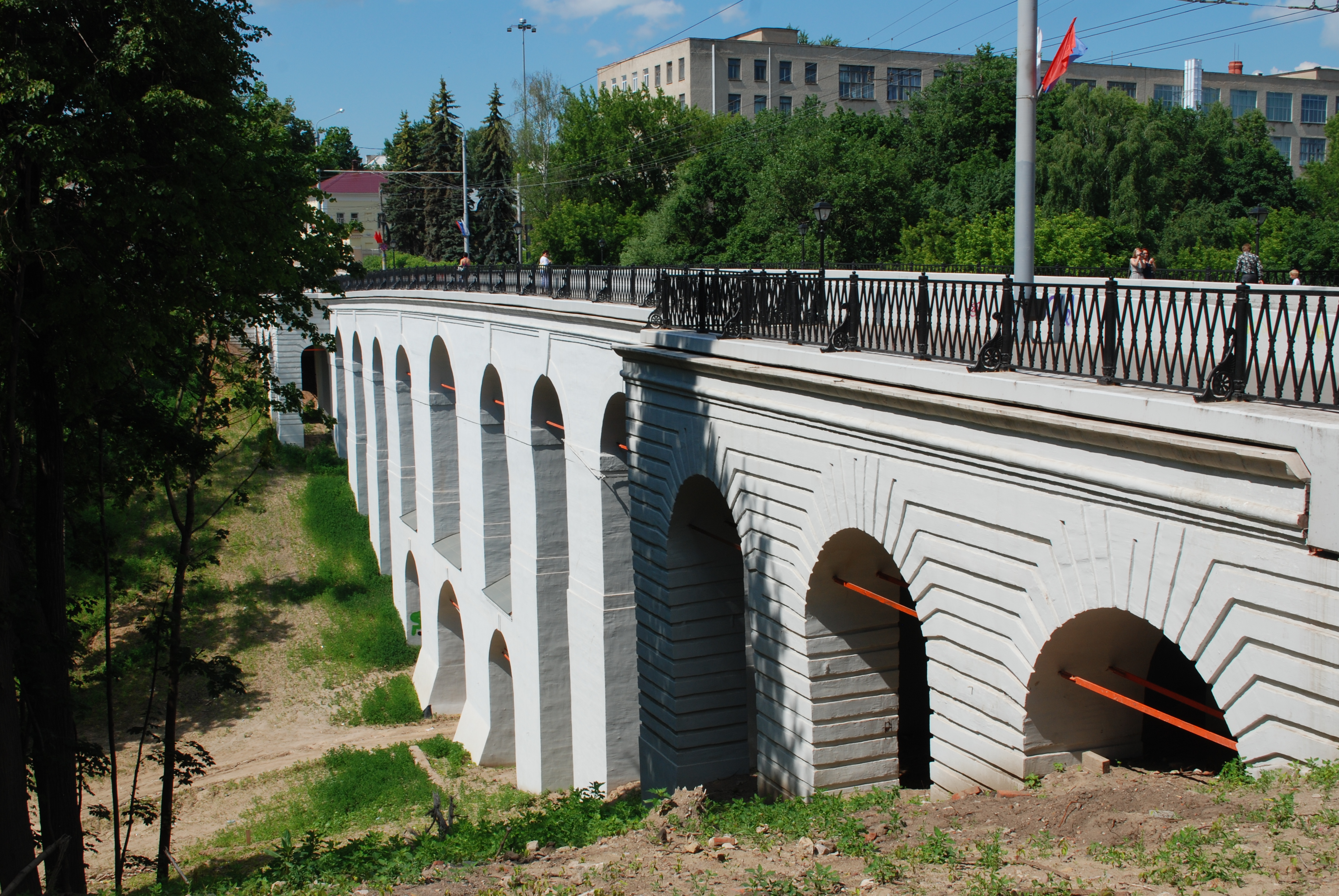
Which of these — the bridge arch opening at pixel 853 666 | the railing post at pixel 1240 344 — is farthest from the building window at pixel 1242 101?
the railing post at pixel 1240 344

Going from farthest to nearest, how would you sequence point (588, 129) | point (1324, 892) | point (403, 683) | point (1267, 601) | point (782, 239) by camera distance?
point (588, 129) < point (782, 239) < point (403, 683) < point (1267, 601) < point (1324, 892)

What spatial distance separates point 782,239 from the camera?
39.2 meters

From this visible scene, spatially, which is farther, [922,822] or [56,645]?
[56,645]

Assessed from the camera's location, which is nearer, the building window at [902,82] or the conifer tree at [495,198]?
the conifer tree at [495,198]

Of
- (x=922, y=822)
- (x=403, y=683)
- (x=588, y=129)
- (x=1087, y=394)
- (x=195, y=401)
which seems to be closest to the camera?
(x=1087, y=394)

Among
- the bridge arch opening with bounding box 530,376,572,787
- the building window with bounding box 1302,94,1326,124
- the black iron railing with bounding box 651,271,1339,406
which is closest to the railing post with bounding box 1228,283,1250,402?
the black iron railing with bounding box 651,271,1339,406

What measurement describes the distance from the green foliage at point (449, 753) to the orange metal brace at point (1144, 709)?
63.3ft

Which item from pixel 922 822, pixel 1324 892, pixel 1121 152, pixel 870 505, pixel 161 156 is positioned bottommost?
pixel 922 822

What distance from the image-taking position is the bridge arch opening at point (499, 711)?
82.9 ft

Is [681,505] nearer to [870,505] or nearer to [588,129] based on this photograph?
[870,505]

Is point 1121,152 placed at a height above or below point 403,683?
above

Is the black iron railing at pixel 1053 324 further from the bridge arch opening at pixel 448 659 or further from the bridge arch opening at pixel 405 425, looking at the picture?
the bridge arch opening at pixel 405 425

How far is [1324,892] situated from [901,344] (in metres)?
5.49

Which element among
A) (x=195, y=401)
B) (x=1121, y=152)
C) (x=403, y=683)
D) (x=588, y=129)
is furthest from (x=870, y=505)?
(x=588, y=129)
